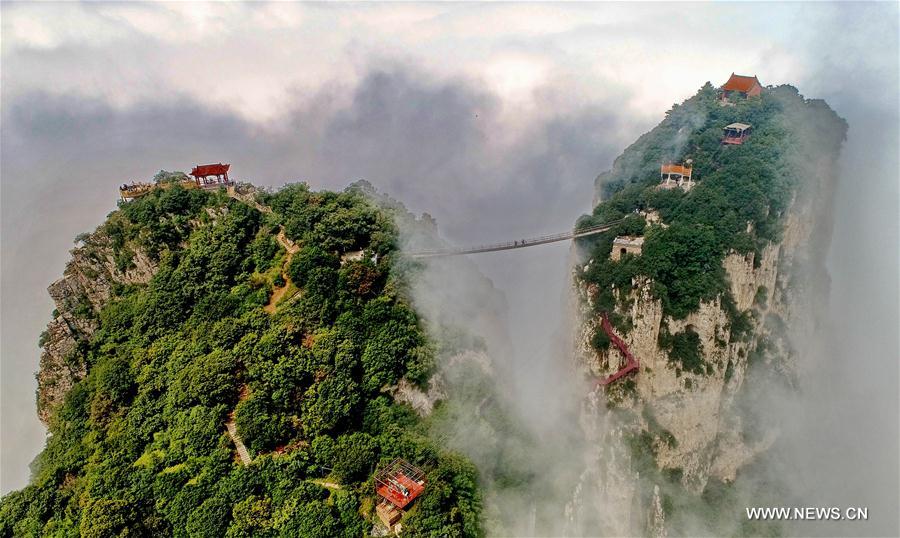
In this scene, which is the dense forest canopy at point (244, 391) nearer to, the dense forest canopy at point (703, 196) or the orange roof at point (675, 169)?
the dense forest canopy at point (703, 196)

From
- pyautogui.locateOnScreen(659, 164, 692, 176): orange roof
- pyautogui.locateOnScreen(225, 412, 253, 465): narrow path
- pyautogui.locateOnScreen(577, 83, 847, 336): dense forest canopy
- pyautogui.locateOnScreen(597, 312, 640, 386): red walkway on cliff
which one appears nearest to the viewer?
pyautogui.locateOnScreen(225, 412, 253, 465): narrow path

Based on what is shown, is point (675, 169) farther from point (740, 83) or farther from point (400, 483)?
point (400, 483)

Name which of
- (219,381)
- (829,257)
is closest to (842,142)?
(829,257)

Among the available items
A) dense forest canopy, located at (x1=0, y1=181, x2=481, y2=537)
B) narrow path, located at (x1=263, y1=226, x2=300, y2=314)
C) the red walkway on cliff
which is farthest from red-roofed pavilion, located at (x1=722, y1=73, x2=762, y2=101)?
narrow path, located at (x1=263, y1=226, x2=300, y2=314)

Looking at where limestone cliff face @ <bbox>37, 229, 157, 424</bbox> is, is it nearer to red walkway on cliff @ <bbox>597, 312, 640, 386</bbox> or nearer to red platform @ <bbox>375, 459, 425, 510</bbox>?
red platform @ <bbox>375, 459, 425, 510</bbox>

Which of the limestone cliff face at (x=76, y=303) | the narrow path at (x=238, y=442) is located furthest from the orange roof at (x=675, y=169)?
the limestone cliff face at (x=76, y=303)

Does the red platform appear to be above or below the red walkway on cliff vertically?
below
